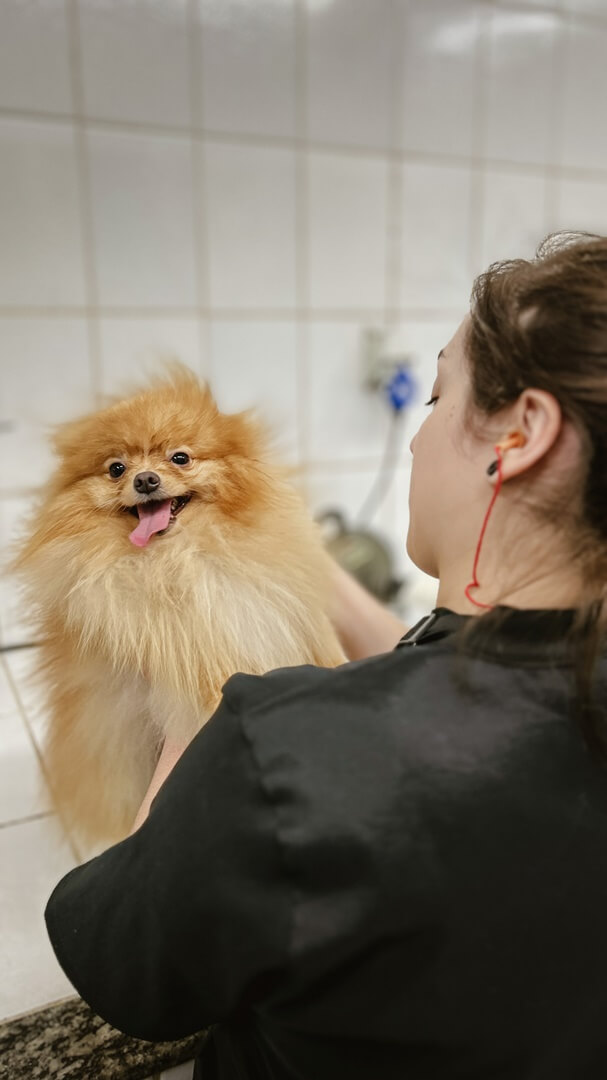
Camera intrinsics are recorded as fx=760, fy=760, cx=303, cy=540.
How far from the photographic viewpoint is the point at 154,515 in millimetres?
760

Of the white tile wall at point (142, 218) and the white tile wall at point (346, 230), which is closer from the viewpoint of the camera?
Result: the white tile wall at point (142, 218)

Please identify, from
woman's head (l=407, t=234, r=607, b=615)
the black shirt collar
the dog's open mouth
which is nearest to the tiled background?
the dog's open mouth

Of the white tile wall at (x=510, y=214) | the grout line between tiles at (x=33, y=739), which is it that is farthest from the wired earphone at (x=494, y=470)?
the white tile wall at (x=510, y=214)

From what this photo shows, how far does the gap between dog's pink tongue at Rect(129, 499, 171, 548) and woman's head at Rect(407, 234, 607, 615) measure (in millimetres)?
299

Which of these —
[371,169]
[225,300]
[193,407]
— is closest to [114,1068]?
[193,407]

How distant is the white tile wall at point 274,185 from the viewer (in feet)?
4.11

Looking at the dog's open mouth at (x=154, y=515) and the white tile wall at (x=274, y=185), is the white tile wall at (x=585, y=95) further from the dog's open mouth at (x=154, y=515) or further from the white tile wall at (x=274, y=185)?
the dog's open mouth at (x=154, y=515)

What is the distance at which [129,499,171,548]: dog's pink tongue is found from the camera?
2.45 feet

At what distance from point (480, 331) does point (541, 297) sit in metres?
0.06

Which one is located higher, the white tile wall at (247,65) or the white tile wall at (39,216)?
the white tile wall at (247,65)

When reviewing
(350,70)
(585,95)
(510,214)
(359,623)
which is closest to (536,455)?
(359,623)

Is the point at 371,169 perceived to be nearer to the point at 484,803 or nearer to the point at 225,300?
the point at 225,300

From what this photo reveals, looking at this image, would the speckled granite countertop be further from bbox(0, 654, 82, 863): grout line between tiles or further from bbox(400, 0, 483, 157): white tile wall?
bbox(400, 0, 483, 157): white tile wall

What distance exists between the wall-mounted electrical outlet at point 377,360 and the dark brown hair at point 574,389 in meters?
1.06
